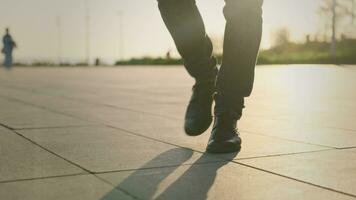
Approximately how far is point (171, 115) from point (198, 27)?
177 centimetres

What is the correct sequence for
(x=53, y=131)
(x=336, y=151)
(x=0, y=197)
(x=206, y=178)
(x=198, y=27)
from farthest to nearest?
(x=53, y=131) < (x=198, y=27) < (x=336, y=151) < (x=206, y=178) < (x=0, y=197)

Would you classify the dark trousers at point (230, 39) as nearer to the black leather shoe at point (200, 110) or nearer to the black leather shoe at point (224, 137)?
the black leather shoe at point (224, 137)

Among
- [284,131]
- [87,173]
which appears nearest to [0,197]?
[87,173]

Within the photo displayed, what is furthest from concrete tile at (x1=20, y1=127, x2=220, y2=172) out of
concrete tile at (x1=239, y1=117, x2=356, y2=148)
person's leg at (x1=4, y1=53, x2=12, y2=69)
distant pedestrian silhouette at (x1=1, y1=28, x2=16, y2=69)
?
distant pedestrian silhouette at (x1=1, y1=28, x2=16, y2=69)

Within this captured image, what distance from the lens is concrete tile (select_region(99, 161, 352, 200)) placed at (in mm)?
2111

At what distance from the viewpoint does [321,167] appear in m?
A: 2.63

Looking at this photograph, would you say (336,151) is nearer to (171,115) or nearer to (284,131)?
(284,131)

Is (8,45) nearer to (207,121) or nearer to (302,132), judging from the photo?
(302,132)

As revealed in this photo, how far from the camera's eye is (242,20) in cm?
320

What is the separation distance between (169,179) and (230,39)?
1112 mm

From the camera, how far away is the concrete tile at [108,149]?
2.73m

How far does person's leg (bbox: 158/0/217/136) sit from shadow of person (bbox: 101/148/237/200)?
1.73 ft

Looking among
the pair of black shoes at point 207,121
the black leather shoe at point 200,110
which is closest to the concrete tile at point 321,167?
the pair of black shoes at point 207,121

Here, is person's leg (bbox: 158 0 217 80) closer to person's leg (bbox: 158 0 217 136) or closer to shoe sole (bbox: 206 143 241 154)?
person's leg (bbox: 158 0 217 136)
